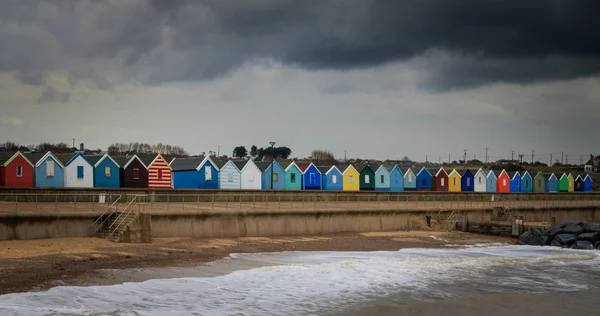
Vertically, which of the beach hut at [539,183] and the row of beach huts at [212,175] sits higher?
the row of beach huts at [212,175]

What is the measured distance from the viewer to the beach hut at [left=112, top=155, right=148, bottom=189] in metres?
63.7

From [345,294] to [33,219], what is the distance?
1653 centimetres

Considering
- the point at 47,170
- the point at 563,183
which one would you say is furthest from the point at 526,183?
the point at 47,170

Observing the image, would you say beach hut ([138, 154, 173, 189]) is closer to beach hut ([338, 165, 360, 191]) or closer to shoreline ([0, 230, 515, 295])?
beach hut ([338, 165, 360, 191])

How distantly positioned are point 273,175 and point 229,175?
5.87m

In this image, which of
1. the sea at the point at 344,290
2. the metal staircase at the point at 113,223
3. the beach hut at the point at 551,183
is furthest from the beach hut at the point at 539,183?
the metal staircase at the point at 113,223

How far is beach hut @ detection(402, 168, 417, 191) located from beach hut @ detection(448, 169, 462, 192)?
6.98 metres

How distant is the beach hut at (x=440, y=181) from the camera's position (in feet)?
305

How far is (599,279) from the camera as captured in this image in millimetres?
27797

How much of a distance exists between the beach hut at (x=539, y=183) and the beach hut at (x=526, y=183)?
77 cm

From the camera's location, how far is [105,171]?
205 feet

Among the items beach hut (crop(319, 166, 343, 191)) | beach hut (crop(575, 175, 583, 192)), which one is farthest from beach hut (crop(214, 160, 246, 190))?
beach hut (crop(575, 175, 583, 192))

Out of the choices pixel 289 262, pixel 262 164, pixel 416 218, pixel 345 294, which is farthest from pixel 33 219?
pixel 262 164

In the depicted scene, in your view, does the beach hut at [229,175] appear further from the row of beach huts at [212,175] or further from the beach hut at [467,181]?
the beach hut at [467,181]
